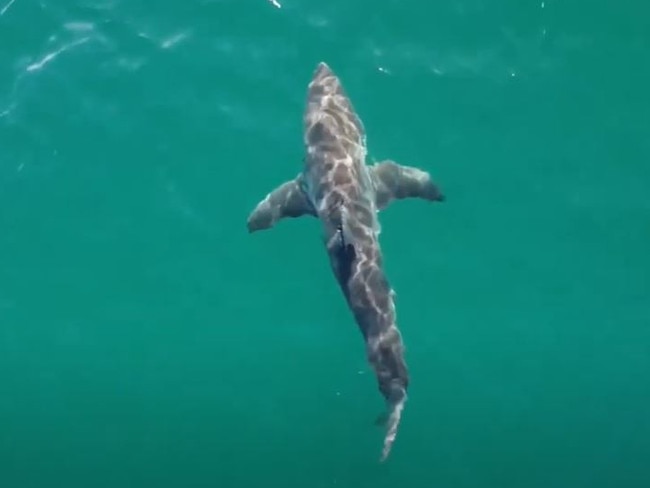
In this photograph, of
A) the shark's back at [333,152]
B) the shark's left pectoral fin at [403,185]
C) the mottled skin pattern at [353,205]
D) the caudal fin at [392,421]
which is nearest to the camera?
the caudal fin at [392,421]

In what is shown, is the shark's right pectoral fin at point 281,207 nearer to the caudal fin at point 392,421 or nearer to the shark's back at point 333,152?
the shark's back at point 333,152

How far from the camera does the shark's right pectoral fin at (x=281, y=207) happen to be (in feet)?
56.3

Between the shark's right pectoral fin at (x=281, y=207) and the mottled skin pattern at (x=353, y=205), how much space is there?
0.02 metres

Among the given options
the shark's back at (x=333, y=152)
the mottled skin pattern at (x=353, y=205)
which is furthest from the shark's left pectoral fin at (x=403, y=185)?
the shark's back at (x=333, y=152)

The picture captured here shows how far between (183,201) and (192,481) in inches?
604

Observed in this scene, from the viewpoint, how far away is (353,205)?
1596 centimetres

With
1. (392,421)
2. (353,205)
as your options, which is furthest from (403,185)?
(392,421)

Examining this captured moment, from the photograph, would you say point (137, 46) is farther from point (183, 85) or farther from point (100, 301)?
point (100, 301)

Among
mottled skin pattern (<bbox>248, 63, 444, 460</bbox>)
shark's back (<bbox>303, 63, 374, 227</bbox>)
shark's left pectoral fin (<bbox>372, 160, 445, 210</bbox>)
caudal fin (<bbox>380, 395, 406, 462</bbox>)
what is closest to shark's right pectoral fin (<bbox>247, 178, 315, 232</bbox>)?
mottled skin pattern (<bbox>248, 63, 444, 460</bbox>)

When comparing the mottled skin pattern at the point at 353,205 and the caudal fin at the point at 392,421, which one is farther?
the mottled skin pattern at the point at 353,205

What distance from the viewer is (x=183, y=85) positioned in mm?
20859

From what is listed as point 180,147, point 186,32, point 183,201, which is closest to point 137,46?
point 186,32

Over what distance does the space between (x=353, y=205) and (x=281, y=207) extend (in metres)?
1.91

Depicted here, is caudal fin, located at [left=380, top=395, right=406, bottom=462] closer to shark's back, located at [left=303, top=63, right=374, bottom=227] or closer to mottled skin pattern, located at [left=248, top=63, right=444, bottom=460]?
mottled skin pattern, located at [left=248, top=63, right=444, bottom=460]
